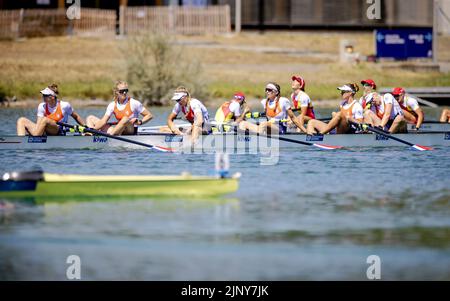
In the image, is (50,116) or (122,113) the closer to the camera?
(50,116)

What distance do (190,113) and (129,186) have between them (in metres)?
6.48

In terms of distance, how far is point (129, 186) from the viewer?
59.0ft

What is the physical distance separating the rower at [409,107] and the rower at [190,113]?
4.63 m

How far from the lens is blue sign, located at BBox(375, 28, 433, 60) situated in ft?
155

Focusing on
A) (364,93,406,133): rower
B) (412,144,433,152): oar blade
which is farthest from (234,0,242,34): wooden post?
(412,144,433,152): oar blade

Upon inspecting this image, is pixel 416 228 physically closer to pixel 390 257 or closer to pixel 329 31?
pixel 390 257

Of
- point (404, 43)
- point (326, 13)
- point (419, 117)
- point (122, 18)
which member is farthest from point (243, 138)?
point (326, 13)

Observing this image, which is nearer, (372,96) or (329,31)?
→ (372,96)

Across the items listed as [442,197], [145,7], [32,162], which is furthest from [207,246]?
[145,7]

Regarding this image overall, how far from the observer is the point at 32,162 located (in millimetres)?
23578

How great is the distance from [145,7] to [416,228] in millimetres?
39463

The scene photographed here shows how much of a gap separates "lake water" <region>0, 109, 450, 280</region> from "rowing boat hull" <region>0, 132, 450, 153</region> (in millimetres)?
1445

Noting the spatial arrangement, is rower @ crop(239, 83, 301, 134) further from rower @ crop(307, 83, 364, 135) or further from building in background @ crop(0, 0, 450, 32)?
building in background @ crop(0, 0, 450, 32)

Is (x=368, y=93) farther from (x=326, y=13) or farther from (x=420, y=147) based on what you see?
(x=326, y=13)
